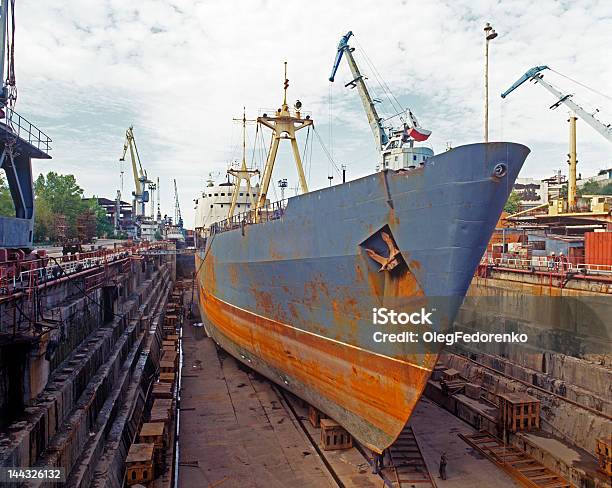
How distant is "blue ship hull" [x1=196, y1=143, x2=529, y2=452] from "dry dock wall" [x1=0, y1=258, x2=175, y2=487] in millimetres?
3769

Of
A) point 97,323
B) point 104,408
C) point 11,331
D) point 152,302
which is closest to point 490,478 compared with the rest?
point 104,408

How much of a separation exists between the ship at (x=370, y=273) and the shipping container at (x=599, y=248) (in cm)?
1246

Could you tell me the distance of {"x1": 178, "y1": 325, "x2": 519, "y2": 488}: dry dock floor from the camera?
8102 mm

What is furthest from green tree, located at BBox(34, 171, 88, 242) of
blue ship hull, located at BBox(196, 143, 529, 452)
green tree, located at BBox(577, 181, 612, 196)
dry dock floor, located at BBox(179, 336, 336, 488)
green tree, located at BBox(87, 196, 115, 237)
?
green tree, located at BBox(577, 181, 612, 196)

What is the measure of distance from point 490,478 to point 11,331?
9248mm

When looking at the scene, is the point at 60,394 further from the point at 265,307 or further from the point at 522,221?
the point at 522,221

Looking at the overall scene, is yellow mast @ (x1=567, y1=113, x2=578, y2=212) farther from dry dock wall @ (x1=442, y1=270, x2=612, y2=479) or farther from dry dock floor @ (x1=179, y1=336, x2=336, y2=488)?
dry dock floor @ (x1=179, y1=336, x2=336, y2=488)

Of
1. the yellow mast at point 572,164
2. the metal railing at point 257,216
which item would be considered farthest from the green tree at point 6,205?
the yellow mast at point 572,164

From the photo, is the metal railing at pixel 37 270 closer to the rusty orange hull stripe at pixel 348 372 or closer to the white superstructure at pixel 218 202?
the rusty orange hull stripe at pixel 348 372

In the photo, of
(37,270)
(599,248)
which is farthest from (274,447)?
(599,248)

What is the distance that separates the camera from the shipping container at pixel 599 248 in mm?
15930

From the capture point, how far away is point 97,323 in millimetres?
12461

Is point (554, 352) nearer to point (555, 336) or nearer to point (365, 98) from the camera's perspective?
point (555, 336)

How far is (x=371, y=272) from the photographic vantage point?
752cm
